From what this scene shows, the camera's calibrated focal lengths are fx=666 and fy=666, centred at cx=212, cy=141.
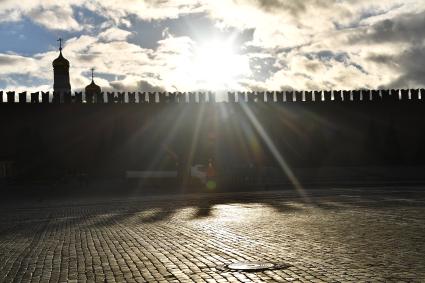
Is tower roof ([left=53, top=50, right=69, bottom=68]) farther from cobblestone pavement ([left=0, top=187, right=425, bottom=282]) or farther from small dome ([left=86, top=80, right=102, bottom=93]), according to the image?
cobblestone pavement ([left=0, top=187, right=425, bottom=282])

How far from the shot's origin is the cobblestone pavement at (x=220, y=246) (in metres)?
5.40

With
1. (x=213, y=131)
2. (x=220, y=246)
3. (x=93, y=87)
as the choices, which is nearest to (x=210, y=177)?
(x=213, y=131)

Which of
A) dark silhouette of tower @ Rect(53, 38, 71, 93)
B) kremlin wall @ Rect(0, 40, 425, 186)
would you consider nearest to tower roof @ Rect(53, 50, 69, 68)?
dark silhouette of tower @ Rect(53, 38, 71, 93)

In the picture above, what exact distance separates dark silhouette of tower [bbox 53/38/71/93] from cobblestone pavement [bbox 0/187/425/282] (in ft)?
124

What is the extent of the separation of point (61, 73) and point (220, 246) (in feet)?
145

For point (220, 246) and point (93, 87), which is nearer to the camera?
point (220, 246)

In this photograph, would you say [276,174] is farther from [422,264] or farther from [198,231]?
[422,264]

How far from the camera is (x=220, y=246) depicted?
7.29 metres

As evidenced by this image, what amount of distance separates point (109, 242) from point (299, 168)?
24973mm

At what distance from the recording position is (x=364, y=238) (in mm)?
7527

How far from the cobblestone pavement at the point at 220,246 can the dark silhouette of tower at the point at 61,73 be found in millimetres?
37792

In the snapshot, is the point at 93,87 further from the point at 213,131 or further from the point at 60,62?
the point at 213,131

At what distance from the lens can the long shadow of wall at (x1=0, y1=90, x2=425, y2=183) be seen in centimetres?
3341

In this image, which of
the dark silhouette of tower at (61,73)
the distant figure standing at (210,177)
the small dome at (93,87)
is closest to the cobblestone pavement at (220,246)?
the distant figure standing at (210,177)
